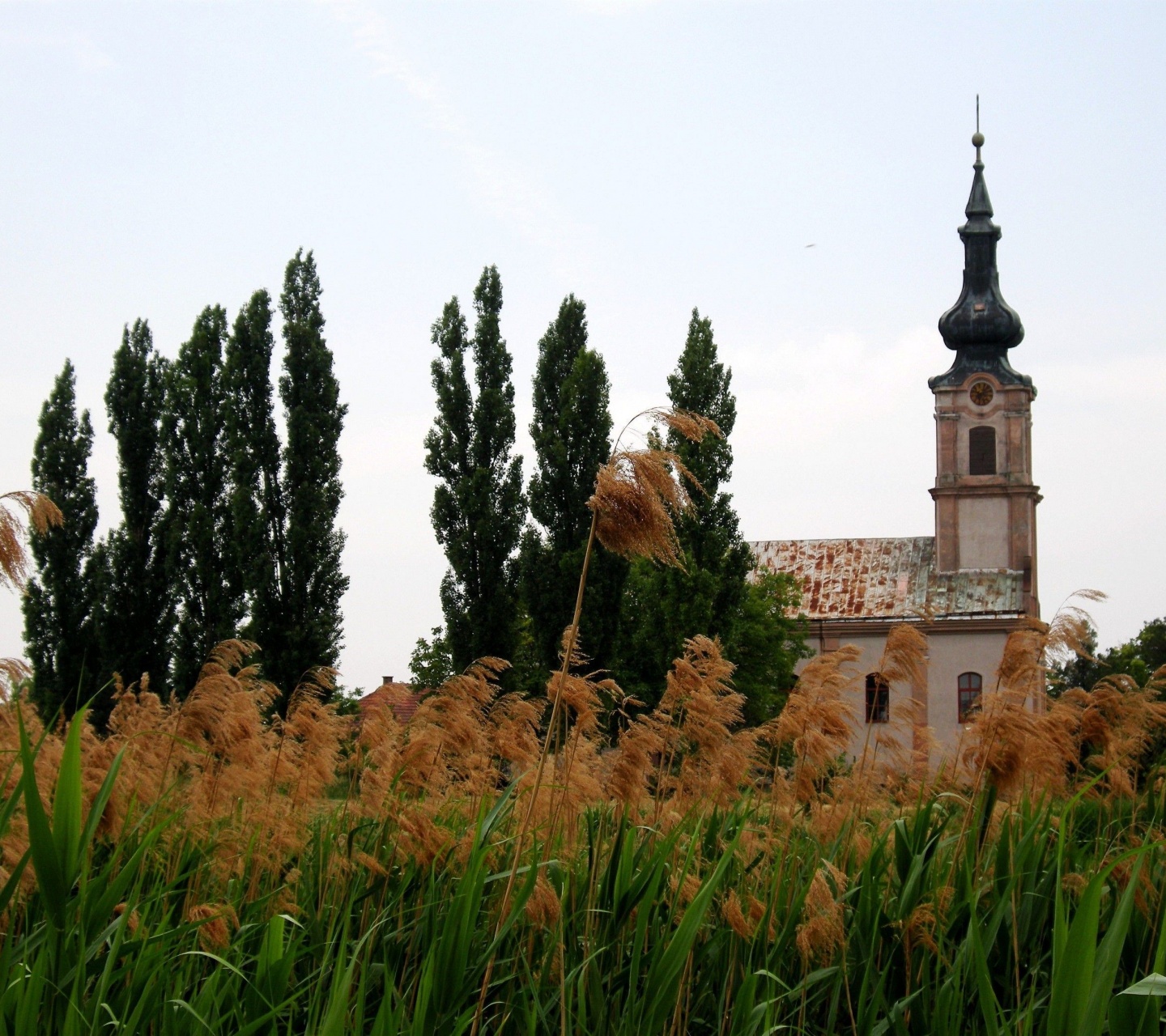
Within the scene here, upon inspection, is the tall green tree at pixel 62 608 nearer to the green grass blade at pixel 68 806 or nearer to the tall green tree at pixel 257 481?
the tall green tree at pixel 257 481

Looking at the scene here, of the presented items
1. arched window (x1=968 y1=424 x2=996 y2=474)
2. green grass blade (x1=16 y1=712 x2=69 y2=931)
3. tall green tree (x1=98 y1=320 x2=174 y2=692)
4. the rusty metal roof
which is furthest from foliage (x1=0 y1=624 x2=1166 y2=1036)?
arched window (x1=968 y1=424 x2=996 y2=474)

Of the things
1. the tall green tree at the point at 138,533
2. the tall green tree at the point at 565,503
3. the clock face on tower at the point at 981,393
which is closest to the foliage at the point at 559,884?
the tall green tree at the point at 565,503

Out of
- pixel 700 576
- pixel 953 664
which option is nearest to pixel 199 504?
pixel 700 576

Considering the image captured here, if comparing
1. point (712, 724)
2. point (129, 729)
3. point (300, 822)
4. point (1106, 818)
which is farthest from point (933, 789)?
point (129, 729)

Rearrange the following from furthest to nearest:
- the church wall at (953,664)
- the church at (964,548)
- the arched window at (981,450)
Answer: the arched window at (981,450) < the church at (964,548) < the church wall at (953,664)

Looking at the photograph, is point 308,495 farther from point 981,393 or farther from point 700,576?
point 981,393

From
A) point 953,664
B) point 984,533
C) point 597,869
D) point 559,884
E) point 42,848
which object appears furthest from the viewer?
point 984,533

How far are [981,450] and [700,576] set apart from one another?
59.7 ft

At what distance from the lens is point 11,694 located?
417cm

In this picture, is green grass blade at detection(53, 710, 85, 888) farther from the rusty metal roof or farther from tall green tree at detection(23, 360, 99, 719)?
the rusty metal roof

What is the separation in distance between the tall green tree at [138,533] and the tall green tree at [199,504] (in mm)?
432

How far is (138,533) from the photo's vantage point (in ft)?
97.5

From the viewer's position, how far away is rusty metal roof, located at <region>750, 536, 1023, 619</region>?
148ft

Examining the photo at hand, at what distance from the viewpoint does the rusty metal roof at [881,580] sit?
148 ft
